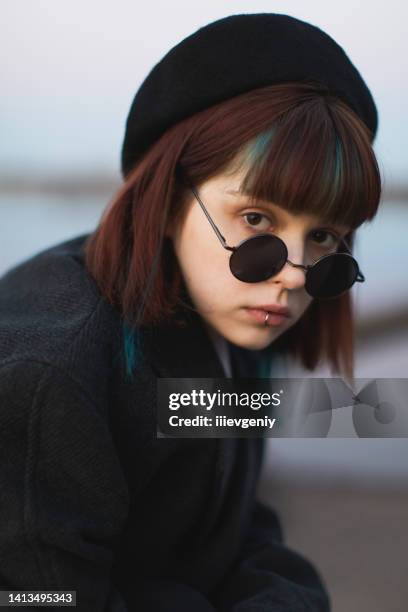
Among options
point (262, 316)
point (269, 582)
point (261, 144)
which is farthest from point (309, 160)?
point (269, 582)

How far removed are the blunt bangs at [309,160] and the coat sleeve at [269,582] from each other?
21.3 inches

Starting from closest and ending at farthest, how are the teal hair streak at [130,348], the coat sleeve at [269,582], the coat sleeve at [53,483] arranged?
the coat sleeve at [53,483]
the teal hair streak at [130,348]
the coat sleeve at [269,582]

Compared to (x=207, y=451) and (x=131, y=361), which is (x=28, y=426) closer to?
(x=131, y=361)

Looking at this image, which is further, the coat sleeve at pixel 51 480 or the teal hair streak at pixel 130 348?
the teal hair streak at pixel 130 348

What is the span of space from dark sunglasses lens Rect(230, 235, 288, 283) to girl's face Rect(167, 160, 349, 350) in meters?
0.02

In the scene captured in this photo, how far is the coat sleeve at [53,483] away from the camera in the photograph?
772 mm

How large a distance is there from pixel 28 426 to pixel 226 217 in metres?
0.34

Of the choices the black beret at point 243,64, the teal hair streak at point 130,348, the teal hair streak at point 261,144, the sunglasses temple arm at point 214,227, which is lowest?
the teal hair streak at point 130,348

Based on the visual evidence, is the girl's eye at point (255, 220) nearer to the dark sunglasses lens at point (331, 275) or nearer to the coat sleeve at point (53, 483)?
the dark sunglasses lens at point (331, 275)

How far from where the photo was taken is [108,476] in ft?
2.70

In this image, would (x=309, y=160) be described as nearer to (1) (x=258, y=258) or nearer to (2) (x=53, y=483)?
(1) (x=258, y=258)

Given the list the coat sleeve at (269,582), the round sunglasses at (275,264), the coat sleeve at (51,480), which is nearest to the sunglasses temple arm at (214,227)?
the round sunglasses at (275,264)

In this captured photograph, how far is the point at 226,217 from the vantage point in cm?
87

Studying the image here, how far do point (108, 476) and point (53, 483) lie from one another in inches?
2.5
